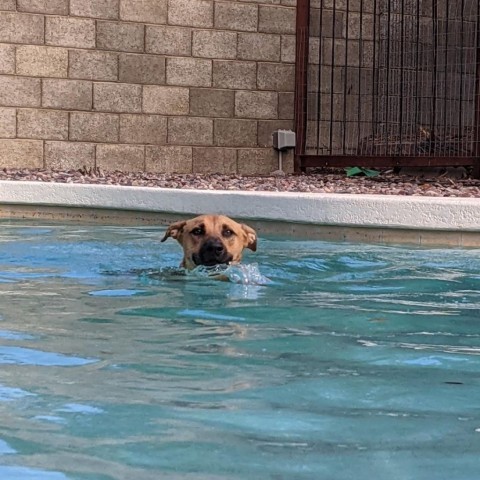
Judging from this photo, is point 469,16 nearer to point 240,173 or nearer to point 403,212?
point 240,173

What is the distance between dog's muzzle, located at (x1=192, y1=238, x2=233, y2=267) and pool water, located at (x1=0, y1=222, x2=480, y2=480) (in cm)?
21

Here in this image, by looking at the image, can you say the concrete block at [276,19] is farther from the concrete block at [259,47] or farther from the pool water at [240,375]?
the pool water at [240,375]

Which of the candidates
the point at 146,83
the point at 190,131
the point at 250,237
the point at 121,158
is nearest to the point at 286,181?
the point at 190,131

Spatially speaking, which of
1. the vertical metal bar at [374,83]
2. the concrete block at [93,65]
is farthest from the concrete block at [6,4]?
the vertical metal bar at [374,83]

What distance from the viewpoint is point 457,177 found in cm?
1034

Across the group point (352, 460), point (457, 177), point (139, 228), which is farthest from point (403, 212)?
point (352, 460)

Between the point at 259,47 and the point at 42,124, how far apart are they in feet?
8.81

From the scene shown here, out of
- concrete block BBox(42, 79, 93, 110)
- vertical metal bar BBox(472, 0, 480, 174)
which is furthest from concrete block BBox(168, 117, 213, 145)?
vertical metal bar BBox(472, 0, 480, 174)

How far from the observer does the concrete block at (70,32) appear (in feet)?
34.7

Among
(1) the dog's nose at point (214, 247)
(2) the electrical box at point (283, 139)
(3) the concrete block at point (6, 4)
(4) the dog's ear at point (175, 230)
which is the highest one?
(3) the concrete block at point (6, 4)

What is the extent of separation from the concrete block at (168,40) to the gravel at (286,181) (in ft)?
4.65

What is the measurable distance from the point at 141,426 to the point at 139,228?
5.42 m

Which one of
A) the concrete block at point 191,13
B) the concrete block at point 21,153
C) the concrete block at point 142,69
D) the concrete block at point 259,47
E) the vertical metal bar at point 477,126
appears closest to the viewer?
the vertical metal bar at point 477,126

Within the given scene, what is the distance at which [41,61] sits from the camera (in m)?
10.6
